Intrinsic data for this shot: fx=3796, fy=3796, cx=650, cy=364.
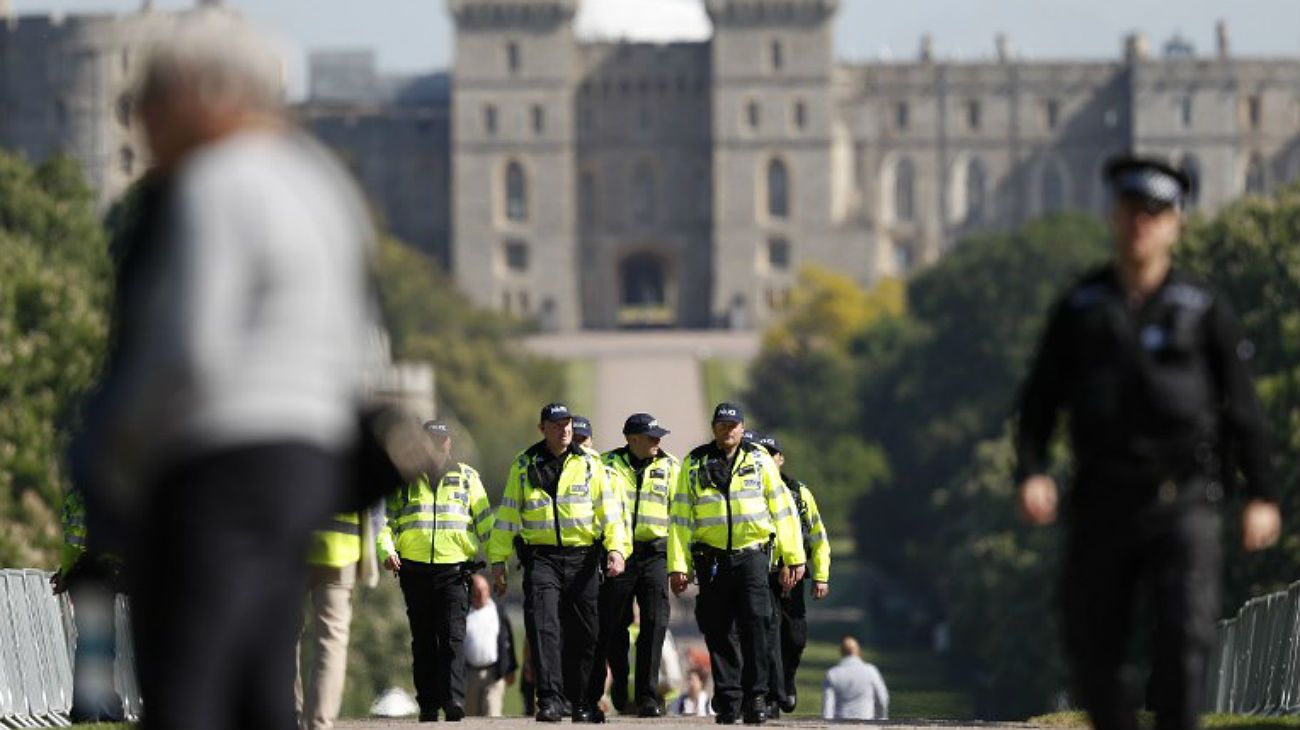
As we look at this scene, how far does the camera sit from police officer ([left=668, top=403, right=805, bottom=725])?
1825 cm

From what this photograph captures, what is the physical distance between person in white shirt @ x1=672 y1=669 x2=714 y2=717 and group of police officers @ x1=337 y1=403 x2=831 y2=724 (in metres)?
4.39

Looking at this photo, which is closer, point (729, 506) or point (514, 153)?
point (729, 506)

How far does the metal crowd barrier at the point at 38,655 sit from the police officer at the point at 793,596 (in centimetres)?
340

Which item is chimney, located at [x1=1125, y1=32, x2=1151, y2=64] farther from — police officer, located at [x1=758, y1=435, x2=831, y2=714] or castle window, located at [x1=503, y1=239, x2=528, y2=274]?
police officer, located at [x1=758, y1=435, x2=831, y2=714]

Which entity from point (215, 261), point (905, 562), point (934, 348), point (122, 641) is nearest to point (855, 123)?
point (934, 348)

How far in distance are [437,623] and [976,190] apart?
428ft

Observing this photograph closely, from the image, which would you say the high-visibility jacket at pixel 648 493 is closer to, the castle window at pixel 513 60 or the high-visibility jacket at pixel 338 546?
the high-visibility jacket at pixel 338 546

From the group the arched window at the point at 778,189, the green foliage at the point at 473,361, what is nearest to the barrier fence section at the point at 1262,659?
the green foliage at the point at 473,361

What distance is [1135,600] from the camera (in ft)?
31.7

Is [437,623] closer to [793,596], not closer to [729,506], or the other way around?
[729,506]

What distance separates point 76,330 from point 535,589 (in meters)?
32.1

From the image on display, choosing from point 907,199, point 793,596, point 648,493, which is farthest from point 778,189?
point 648,493

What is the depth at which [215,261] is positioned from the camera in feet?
24.5

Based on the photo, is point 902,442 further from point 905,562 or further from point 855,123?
point 855,123
